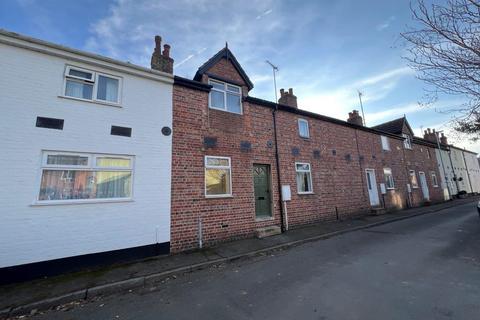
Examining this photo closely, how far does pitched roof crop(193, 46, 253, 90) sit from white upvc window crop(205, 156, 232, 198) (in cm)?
347

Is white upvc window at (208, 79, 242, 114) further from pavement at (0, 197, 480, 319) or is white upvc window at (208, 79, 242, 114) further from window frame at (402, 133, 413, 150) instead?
window frame at (402, 133, 413, 150)

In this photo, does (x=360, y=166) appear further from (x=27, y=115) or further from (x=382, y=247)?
(x=27, y=115)

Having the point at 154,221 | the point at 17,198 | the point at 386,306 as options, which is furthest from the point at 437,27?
the point at 17,198

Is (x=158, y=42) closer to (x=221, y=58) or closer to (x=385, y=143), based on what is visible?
(x=221, y=58)

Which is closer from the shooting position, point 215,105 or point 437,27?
point 437,27

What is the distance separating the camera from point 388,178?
16.6m

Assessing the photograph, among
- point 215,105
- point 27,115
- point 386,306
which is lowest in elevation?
point 386,306

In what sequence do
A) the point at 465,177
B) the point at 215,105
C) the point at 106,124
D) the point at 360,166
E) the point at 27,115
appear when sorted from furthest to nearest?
1. the point at 465,177
2. the point at 360,166
3. the point at 215,105
4. the point at 106,124
5. the point at 27,115

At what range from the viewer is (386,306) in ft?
11.7

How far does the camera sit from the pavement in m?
3.93

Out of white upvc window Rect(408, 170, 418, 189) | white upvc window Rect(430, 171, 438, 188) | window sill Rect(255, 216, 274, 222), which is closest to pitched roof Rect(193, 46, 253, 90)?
window sill Rect(255, 216, 274, 222)

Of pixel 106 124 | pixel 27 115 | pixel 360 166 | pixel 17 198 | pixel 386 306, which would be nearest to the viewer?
pixel 386 306

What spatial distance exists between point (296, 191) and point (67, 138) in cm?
892

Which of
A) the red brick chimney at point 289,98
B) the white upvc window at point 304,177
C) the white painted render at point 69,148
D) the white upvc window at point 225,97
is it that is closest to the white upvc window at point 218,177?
the white painted render at point 69,148
